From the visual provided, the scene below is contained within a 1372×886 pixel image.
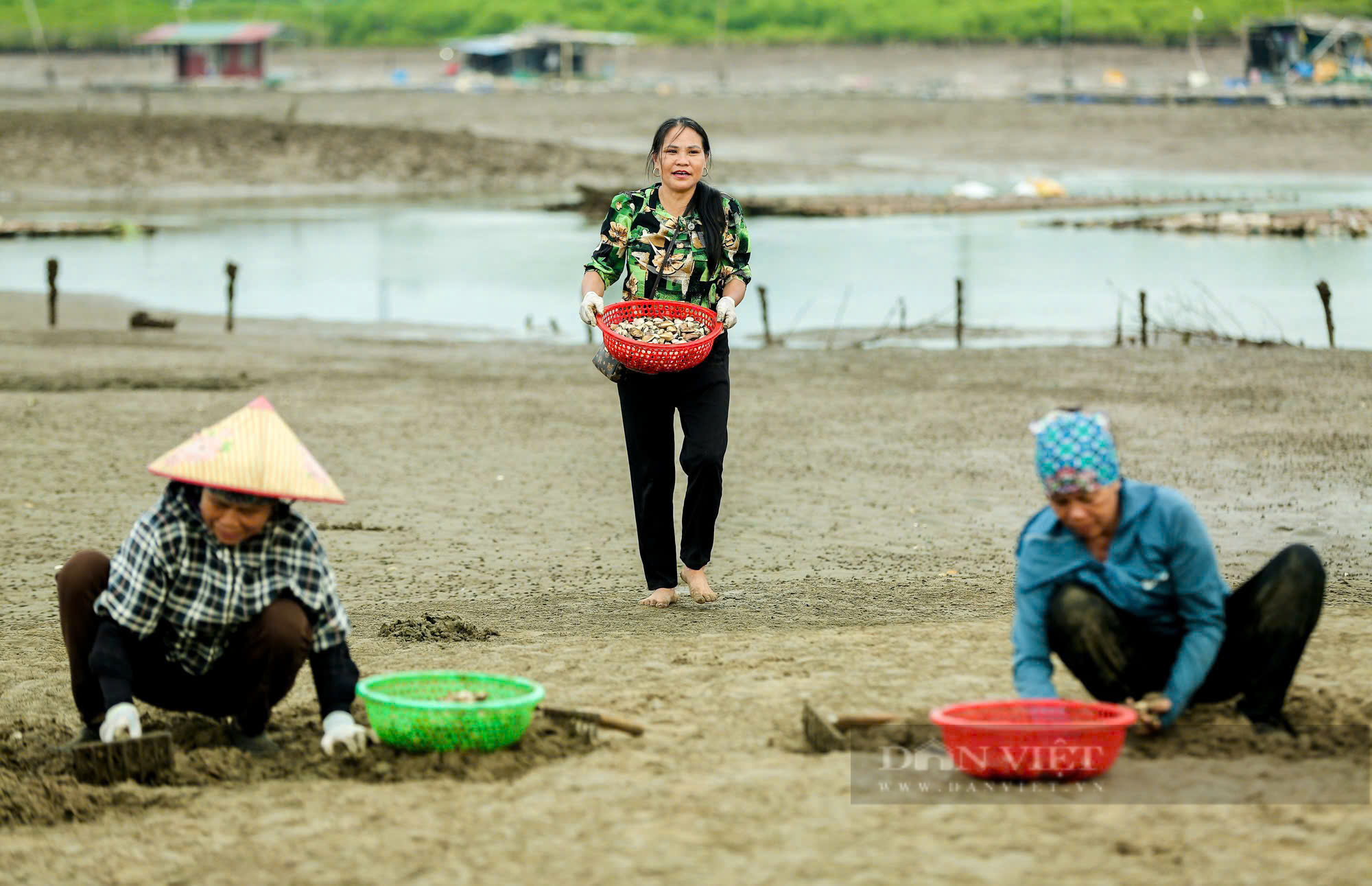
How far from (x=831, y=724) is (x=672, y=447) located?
6.88 ft

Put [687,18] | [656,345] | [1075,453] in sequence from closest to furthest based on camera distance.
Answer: [1075,453], [656,345], [687,18]

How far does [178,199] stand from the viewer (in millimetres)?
42625

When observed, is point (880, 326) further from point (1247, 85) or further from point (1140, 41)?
point (1140, 41)

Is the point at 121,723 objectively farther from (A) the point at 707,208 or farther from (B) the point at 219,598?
(A) the point at 707,208

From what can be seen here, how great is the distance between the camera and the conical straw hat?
3707 millimetres

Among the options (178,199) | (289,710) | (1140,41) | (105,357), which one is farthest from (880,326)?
(1140,41)

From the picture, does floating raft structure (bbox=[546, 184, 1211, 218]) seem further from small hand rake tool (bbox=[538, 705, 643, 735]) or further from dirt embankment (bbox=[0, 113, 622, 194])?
small hand rake tool (bbox=[538, 705, 643, 735])

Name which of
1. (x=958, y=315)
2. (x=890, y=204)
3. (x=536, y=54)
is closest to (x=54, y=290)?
(x=958, y=315)

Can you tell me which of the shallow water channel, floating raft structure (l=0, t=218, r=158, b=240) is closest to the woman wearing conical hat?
the shallow water channel

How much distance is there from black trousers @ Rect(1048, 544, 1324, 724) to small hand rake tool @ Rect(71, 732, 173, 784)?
2.20 meters

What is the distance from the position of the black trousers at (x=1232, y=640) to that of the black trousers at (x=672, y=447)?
2067mm

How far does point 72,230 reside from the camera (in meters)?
32.5

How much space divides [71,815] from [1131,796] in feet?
8.08

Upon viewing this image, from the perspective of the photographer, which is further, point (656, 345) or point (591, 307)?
point (591, 307)
